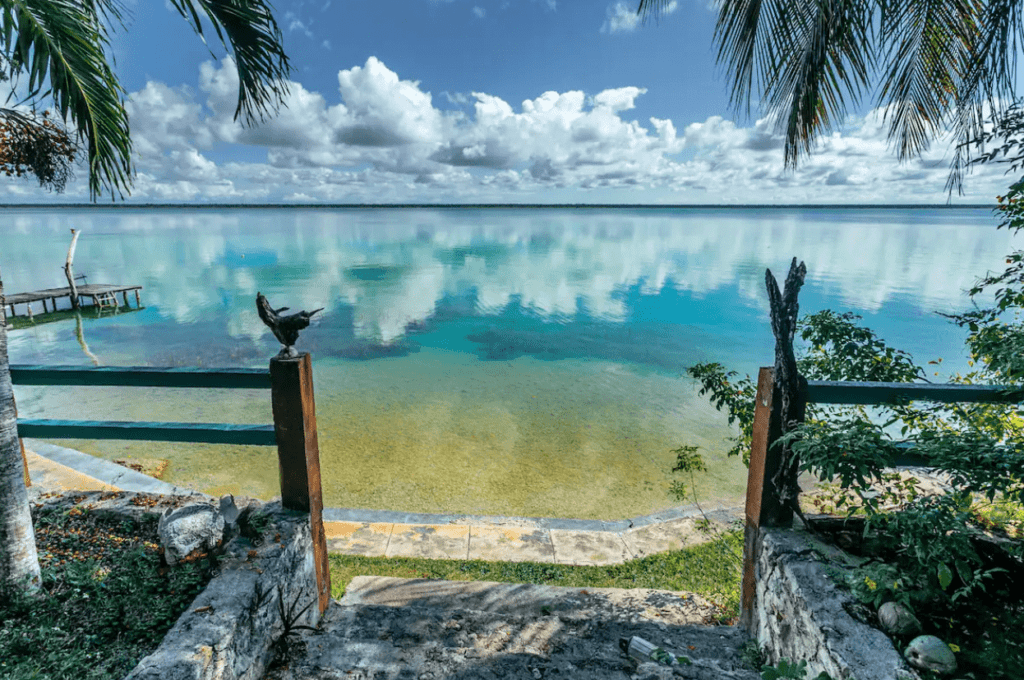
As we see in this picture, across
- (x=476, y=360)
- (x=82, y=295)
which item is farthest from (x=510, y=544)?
(x=82, y=295)

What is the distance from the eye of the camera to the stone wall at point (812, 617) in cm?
233

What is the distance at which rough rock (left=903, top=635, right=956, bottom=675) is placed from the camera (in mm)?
2207

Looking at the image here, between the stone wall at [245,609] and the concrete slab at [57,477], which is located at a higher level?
the stone wall at [245,609]

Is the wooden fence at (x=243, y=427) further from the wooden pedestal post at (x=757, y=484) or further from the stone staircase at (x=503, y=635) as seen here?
the wooden pedestal post at (x=757, y=484)

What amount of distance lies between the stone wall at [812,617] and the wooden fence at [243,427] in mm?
2915

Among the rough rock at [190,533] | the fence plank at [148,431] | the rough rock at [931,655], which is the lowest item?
the rough rock at [931,655]

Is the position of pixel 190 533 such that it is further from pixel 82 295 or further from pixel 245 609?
pixel 82 295

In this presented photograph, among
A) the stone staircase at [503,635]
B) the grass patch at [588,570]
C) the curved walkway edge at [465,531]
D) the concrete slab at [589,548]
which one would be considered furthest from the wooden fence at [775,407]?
the curved walkway edge at [465,531]

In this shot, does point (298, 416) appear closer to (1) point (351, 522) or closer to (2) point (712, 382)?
(2) point (712, 382)

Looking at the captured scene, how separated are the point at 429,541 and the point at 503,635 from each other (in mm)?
2914

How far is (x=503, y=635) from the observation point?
342 centimetres

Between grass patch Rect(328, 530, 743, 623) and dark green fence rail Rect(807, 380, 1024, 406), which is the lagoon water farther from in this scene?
dark green fence rail Rect(807, 380, 1024, 406)

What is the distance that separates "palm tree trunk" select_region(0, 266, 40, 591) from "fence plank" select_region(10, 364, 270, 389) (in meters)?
Answer: 0.54

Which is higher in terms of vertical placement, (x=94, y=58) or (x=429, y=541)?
(x=94, y=58)
